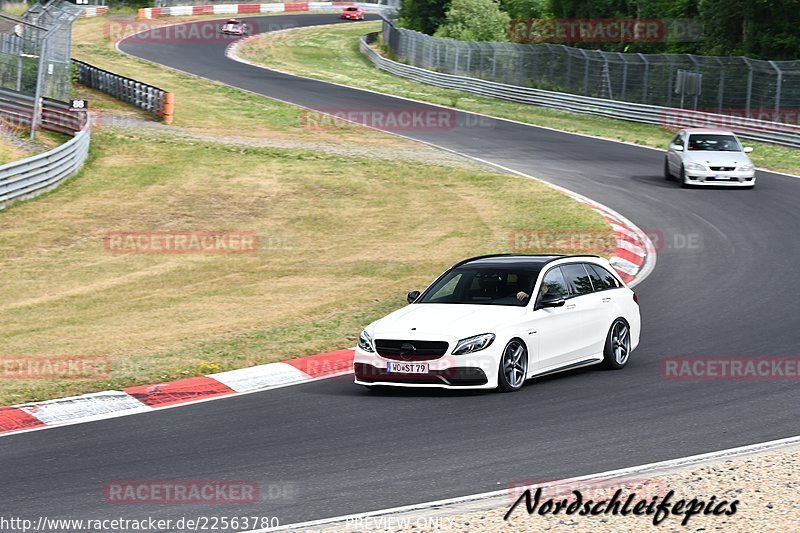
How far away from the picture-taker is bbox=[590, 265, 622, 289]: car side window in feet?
46.9

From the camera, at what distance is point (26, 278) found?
21.9 m

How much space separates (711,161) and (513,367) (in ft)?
65.7

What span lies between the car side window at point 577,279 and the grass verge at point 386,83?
2201 cm

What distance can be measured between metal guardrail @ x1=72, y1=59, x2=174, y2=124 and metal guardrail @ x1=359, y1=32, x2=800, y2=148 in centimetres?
1575

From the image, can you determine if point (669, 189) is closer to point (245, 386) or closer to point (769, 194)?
point (769, 194)

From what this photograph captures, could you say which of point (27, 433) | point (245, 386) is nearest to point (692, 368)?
point (245, 386)

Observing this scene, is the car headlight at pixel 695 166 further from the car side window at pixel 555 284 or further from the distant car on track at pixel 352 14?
the distant car on track at pixel 352 14

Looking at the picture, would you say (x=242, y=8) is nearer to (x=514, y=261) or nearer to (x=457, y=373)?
(x=514, y=261)

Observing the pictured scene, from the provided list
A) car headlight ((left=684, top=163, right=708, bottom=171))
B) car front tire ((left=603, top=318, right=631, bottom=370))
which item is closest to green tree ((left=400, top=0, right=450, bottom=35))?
car headlight ((left=684, top=163, right=708, bottom=171))

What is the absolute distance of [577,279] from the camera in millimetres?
13898

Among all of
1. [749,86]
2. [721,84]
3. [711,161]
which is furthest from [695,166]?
[721,84]

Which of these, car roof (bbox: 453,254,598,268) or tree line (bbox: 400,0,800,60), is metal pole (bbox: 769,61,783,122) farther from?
car roof (bbox: 453,254,598,268)

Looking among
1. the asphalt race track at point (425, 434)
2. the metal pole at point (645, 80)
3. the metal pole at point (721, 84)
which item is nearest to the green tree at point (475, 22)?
the metal pole at point (645, 80)

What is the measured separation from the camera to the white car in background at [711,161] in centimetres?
3072
